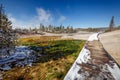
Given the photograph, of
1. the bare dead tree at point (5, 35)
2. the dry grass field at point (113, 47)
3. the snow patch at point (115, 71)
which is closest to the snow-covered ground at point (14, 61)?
the bare dead tree at point (5, 35)

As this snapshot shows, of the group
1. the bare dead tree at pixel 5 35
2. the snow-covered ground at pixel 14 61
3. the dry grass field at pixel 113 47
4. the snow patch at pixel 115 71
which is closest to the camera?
the snow patch at pixel 115 71

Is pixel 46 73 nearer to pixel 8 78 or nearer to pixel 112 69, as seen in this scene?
pixel 8 78

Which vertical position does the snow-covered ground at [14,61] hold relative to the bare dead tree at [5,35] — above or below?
below

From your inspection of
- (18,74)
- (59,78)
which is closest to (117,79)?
(59,78)

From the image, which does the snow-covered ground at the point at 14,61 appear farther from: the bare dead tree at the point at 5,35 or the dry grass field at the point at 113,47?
the dry grass field at the point at 113,47

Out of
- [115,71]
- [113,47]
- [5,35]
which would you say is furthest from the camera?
[113,47]

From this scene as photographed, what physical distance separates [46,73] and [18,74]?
1714 millimetres

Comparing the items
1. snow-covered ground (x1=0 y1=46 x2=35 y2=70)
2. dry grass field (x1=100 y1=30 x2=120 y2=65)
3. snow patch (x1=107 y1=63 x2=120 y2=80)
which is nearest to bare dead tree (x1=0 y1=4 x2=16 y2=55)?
snow-covered ground (x1=0 y1=46 x2=35 y2=70)

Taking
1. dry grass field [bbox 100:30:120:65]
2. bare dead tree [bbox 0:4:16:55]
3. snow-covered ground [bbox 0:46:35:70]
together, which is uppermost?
bare dead tree [bbox 0:4:16:55]

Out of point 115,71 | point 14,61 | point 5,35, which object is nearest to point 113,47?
point 115,71

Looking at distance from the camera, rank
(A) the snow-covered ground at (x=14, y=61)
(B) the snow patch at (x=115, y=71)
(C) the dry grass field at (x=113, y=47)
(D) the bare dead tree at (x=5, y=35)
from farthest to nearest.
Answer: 1. (C) the dry grass field at (x=113, y=47)
2. (D) the bare dead tree at (x=5, y=35)
3. (A) the snow-covered ground at (x=14, y=61)
4. (B) the snow patch at (x=115, y=71)

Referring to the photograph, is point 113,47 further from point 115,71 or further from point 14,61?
point 14,61

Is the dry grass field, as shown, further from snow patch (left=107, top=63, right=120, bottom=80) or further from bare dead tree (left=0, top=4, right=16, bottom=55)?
bare dead tree (left=0, top=4, right=16, bottom=55)

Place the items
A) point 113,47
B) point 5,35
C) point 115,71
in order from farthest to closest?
point 113,47 → point 5,35 → point 115,71
